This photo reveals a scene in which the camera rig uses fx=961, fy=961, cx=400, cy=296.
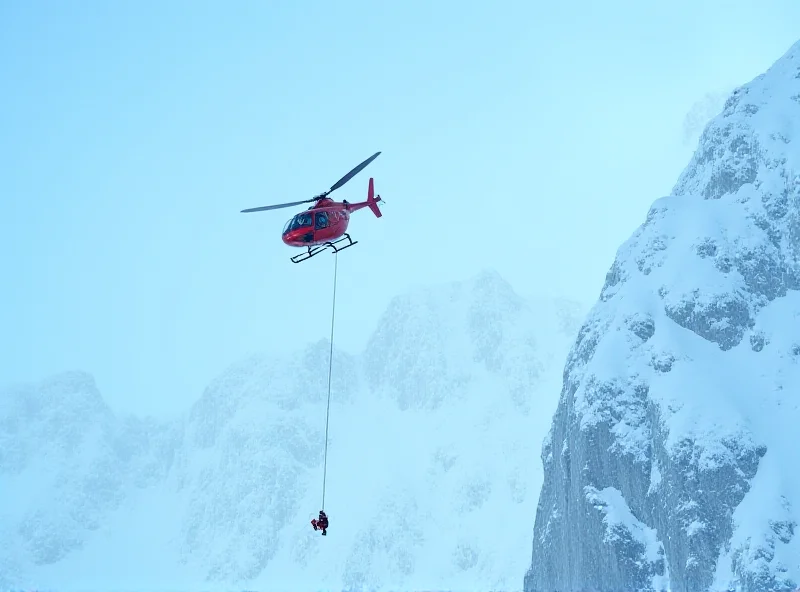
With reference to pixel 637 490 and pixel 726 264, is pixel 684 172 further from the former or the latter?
pixel 637 490

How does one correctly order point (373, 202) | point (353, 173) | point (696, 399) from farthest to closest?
point (696, 399) < point (373, 202) < point (353, 173)

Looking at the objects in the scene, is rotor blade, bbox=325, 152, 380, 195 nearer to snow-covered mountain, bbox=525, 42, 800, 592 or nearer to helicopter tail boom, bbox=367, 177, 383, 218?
helicopter tail boom, bbox=367, 177, 383, 218

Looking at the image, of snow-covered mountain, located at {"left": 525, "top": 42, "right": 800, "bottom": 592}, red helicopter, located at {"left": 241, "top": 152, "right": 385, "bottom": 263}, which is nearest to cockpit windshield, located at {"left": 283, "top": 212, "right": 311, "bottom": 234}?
red helicopter, located at {"left": 241, "top": 152, "right": 385, "bottom": 263}

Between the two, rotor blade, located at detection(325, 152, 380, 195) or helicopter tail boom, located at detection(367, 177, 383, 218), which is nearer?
rotor blade, located at detection(325, 152, 380, 195)

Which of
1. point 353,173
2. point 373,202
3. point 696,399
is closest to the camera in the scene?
point 353,173

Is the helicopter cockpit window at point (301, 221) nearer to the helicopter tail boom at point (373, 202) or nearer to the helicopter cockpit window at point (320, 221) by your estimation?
the helicopter cockpit window at point (320, 221)

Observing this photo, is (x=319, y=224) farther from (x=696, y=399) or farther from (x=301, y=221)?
(x=696, y=399)

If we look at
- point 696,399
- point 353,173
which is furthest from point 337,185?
point 696,399

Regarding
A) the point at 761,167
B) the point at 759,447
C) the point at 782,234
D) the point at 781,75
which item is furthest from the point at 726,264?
the point at 781,75
